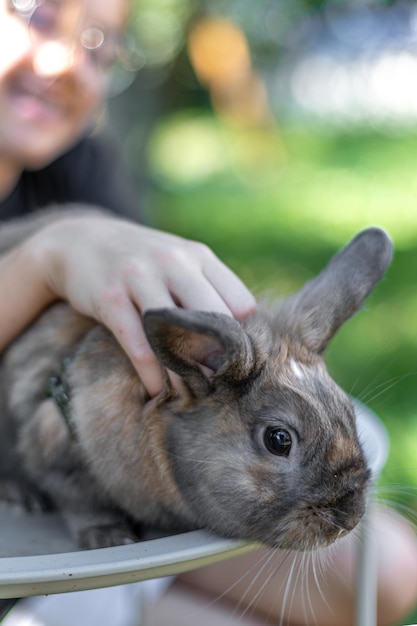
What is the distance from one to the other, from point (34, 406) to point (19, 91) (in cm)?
85

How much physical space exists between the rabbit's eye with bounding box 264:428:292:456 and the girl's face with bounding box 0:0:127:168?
104 cm

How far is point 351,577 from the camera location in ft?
5.30

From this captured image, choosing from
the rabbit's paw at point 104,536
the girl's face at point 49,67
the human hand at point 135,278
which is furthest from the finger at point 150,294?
the girl's face at point 49,67

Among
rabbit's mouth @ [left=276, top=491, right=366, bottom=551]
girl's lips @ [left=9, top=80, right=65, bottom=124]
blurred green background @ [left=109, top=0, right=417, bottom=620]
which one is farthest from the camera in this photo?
blurred green background @ [left=109, top=0, right=417, bottom=620]

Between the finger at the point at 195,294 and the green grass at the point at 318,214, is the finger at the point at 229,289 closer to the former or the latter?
the finger at the point at 195,294

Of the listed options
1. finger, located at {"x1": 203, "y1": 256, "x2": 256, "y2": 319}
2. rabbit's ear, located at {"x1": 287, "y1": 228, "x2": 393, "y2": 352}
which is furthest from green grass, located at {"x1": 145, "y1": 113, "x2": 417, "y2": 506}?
finger, located at {"x1": 203, "y1": 256, "x2": 256, "y2": 319}

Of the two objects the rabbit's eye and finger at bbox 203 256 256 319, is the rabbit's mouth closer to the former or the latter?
the rabbit's eye

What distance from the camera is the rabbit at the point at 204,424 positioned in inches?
45.2

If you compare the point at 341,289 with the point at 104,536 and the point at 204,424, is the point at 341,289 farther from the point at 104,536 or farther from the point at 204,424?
the point at 104,536

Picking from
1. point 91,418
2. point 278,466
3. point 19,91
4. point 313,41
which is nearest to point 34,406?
point 91,418

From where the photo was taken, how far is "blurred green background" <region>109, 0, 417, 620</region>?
Answer: 3.14m

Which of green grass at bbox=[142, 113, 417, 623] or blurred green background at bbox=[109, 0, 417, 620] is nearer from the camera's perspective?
green grass at bbox=[142, 113, 417, 623]

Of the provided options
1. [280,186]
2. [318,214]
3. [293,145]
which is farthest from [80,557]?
[293,145]

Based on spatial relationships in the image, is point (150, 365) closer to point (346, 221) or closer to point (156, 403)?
point (156, 403)
